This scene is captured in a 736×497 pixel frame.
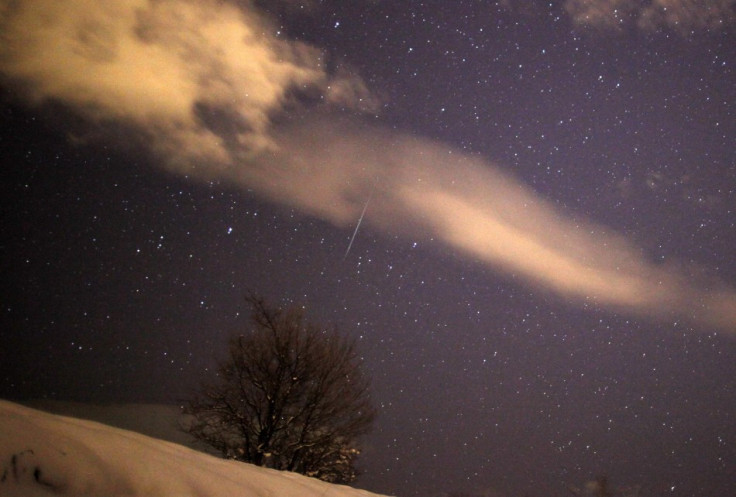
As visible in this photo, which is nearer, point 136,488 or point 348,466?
point 136,488

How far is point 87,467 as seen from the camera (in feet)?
6.25

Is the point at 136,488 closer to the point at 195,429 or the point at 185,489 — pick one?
the point at 185,489

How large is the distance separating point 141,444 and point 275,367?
10386 millimetres

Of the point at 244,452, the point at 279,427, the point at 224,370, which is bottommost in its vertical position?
the point at 244,452

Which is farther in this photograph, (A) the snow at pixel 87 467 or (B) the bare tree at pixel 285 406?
(B) the bare tree at pixel 285 406

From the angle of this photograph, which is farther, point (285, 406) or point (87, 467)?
point (285, 406)

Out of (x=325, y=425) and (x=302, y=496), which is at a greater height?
(x=302, y=496)

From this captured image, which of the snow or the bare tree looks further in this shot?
the bare tree

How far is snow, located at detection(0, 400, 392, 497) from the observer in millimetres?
1675

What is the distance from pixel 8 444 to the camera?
172cm

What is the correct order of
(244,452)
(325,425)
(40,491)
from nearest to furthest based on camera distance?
1. (40,491)
2. (244,452)
3. (325,425)

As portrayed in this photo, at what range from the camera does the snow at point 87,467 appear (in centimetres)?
167

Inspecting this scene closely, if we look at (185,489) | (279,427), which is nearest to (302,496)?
(185,489)

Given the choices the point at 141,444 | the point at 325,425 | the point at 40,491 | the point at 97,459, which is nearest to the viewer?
the point at 40,491
